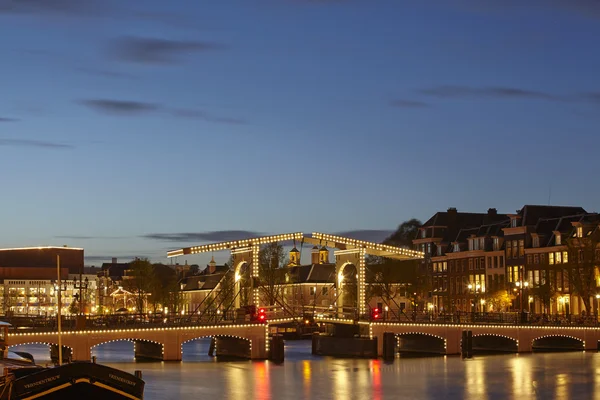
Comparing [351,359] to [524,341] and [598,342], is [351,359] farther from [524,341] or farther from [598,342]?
[598,342]

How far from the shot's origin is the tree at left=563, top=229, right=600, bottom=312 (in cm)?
8775

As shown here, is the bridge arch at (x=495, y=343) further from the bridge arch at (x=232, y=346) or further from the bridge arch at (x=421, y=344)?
the bridge arch at (x=232, y=346)

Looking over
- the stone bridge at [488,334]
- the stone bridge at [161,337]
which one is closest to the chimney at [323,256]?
the stone bridge at [488,334]

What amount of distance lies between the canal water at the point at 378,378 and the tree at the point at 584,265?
1403 cm

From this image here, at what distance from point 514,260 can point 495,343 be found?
25719mm

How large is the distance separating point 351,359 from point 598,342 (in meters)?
18.3

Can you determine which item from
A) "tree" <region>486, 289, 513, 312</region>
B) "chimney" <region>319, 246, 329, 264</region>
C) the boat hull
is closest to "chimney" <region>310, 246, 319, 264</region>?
"chimney" <region>319, 246, 329, 264</region>

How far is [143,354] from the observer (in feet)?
245

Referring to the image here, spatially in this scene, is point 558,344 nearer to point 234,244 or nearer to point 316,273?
point 234,244

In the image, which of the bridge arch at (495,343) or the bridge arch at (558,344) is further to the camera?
the bridge arch at (558,344)

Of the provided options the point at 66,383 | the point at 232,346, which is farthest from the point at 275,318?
the point at 66,383

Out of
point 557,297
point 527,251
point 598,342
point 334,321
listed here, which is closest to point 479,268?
point 527,251

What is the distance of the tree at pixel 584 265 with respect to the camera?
87750 mm

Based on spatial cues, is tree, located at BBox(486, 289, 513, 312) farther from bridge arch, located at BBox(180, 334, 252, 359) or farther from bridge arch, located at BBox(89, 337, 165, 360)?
bridge arch, located at BBox(89, 337, 165, 360)
